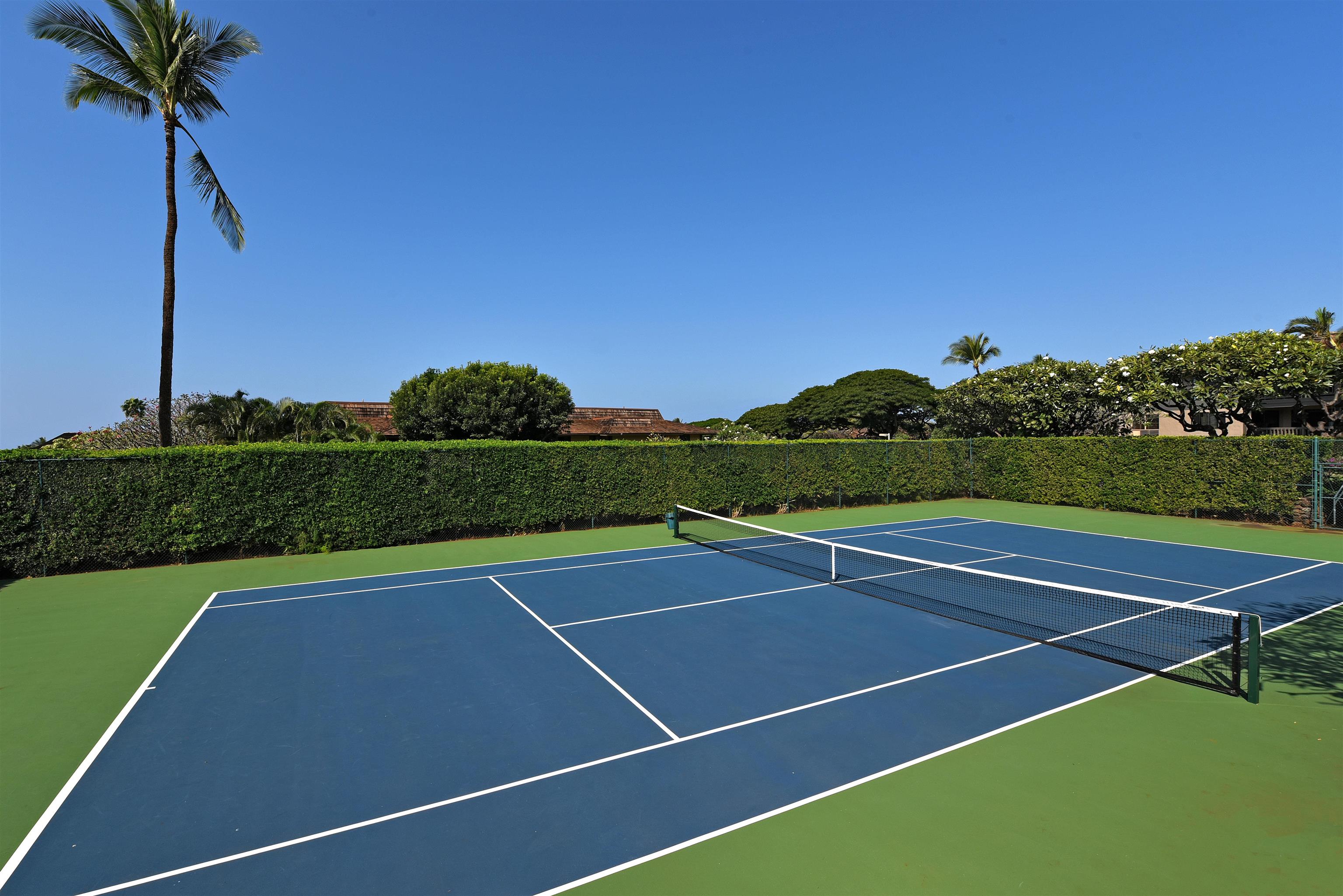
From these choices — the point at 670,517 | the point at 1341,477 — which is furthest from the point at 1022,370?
the point at 670,517

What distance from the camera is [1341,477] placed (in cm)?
1712

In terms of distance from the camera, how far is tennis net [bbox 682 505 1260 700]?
695 cm

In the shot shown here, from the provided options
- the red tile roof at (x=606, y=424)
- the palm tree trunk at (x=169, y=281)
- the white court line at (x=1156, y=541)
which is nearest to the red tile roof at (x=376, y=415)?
the red tile roof at (x=606, y=424)

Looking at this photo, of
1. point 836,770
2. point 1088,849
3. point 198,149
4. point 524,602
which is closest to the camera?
point 1088,849

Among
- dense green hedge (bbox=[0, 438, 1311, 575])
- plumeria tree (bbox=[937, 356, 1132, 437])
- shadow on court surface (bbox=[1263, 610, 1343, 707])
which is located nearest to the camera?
shadow on court surface (bbox=[1263, 610, 1343, 707])

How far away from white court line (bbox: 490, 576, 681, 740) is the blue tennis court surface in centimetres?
4

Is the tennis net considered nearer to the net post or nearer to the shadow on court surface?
the net post

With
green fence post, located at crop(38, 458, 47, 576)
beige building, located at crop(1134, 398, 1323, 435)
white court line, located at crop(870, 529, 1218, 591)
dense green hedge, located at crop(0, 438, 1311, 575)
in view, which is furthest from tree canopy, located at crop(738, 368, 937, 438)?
green fence post, located at crop(38, 458, 47, 576)

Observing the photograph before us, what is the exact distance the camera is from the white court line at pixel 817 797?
381 cm

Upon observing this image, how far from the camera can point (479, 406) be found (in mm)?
26766

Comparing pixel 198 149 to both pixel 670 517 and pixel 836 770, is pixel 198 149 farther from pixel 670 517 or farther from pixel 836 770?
pixel 836 770

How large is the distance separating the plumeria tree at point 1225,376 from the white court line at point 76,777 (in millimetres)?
31238

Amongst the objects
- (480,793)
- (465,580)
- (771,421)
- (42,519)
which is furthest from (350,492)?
(771,421)

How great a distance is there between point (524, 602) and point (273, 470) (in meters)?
8.33
